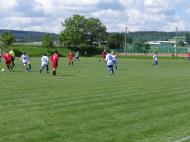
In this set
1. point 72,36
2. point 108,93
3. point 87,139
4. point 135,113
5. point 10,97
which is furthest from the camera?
point 72,36

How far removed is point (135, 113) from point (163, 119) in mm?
1178

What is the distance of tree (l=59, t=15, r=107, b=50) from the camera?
135 m

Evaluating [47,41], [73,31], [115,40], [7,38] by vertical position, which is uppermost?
[73,31]

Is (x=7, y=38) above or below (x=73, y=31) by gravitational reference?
below

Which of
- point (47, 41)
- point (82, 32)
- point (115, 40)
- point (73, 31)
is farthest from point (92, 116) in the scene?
point (115, 40)

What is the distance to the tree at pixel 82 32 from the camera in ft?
443

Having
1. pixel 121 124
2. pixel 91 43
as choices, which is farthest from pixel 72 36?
pixel 121 124

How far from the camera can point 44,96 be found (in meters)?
18.9

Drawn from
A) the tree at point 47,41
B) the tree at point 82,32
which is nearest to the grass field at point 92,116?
the tree at point 47,41

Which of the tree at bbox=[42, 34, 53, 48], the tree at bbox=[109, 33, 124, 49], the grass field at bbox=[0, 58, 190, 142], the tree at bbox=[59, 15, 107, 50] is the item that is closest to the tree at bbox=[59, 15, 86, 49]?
the tree at bbox=[59, 15, 107, 50]

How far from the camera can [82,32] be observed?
139000mm

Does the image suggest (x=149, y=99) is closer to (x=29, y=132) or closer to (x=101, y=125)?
(x=101, y=125)

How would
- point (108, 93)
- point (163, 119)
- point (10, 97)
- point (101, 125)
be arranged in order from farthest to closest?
point (108, 93)
point (10, 97)
point (163, 119)
point (101, 125)

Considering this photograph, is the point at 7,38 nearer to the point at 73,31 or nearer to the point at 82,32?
the point at 73,31
